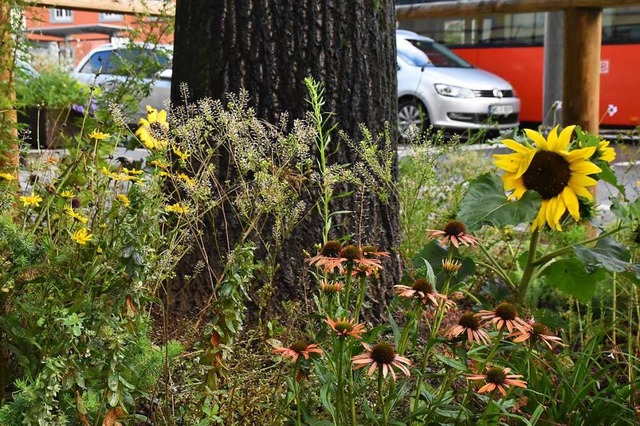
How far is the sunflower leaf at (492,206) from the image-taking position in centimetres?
254

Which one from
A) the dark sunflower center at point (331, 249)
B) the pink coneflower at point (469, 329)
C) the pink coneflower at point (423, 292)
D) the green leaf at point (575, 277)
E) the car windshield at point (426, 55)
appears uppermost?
the car windshield at point (426, 55)

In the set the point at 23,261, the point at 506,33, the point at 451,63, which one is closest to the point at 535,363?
the point at 23,261

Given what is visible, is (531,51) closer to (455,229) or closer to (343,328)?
(455,229)

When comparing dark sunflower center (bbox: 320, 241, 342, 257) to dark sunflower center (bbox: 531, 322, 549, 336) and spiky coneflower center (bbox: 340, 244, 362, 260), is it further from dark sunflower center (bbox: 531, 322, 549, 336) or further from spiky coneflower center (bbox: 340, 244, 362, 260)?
dark sunflower center (bbox: 531, 322, 549, 336)

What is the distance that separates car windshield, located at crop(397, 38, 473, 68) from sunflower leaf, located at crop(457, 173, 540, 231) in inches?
491

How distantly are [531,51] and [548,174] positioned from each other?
14.9m

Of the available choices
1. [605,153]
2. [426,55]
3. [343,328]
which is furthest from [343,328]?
[426,55]

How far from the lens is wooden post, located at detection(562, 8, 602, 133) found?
4.56m

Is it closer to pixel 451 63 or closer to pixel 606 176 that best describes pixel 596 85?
pixel 606 176

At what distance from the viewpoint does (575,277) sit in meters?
2.92

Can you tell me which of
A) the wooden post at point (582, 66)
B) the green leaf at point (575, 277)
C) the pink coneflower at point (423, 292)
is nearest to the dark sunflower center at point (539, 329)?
the pink coneflower at point (423, 292)

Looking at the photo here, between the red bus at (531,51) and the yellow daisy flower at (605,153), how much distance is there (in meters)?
11.8

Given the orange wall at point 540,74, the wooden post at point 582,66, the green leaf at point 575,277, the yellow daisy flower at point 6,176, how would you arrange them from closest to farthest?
the yellow daisy flower at point 6,176, the green leaf at point 575,277, the wooden post at point 582,66, the orange wall at point 540,74

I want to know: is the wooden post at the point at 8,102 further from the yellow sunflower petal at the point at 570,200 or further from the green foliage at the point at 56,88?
the green foliage at the point at 56,88
